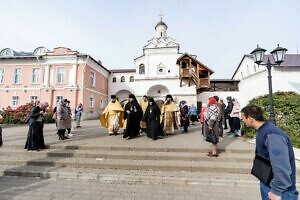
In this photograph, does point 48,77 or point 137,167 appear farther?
point 48,77

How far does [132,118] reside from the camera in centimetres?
927

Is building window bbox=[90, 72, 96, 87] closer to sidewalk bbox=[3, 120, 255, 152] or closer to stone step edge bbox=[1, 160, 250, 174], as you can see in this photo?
sidewalk bbox=[3, 120, 255, 152]

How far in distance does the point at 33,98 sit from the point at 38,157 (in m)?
23.7

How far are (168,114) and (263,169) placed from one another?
25.8 ft

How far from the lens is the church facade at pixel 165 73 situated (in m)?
28.9

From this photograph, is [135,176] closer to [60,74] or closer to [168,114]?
[168,114]

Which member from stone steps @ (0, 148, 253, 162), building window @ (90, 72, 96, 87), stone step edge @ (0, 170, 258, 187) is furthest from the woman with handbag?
building window @ (90, 72, 96, 87)

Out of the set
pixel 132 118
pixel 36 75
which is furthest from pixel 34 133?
pixel 36 75

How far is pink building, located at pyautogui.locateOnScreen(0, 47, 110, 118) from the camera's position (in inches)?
1037

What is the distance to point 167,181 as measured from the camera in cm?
532

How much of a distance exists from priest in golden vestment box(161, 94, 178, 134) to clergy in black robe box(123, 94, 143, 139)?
4.21 feet

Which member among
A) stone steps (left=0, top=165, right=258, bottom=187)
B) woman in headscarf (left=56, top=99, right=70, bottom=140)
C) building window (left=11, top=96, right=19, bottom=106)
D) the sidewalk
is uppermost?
building window (left=11, top=96, right=19, bottom=106)

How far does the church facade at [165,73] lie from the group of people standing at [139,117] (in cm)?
1870

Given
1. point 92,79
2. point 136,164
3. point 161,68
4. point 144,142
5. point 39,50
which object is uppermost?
point 39,50
